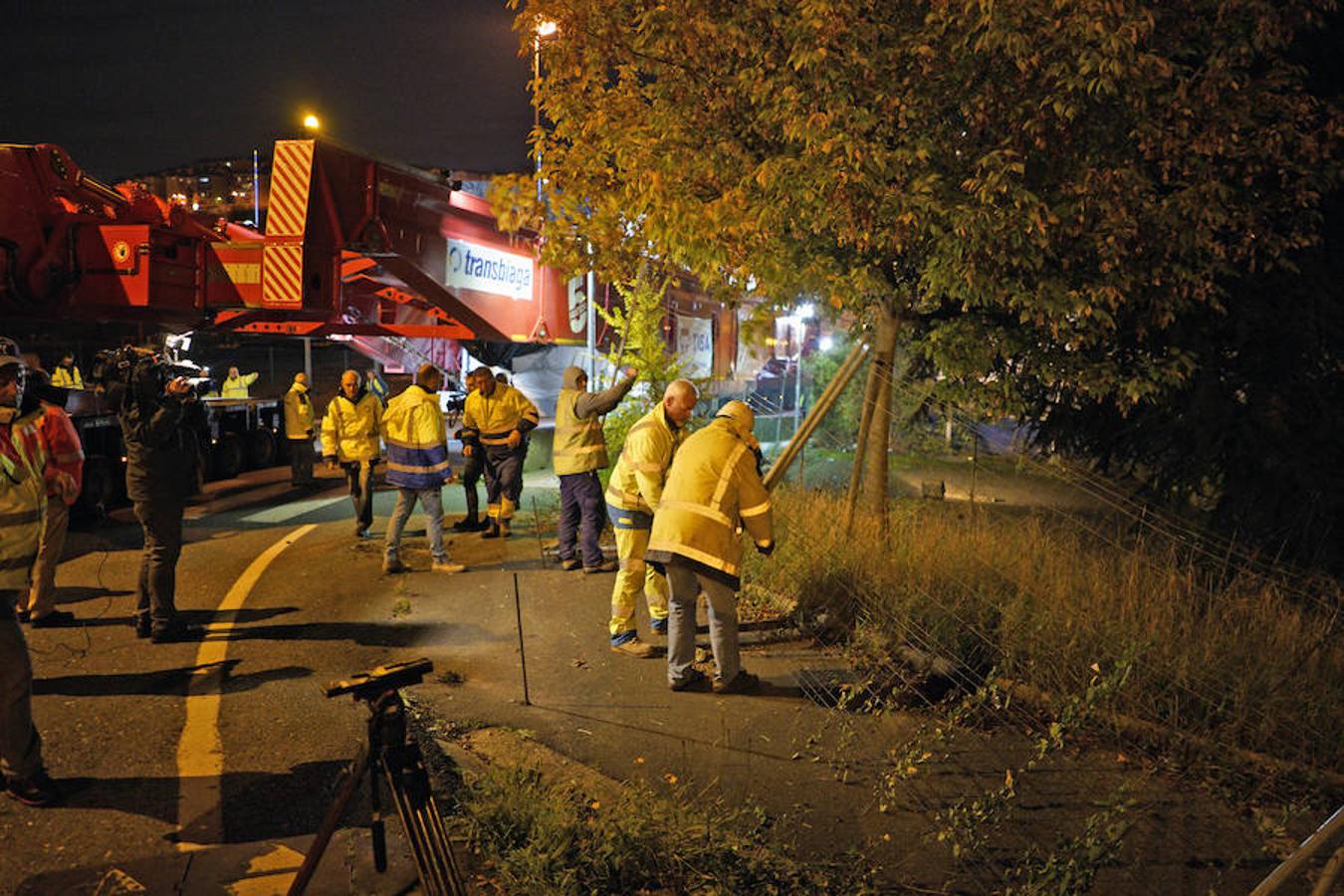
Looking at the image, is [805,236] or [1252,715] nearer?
[1252,715]

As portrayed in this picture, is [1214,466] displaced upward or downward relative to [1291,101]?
downward

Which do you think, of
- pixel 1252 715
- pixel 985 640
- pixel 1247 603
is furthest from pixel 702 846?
pixel 1247 603

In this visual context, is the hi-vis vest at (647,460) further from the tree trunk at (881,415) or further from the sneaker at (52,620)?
the sneaker at (52,620)

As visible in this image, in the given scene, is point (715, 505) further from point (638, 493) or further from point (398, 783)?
point (398, 783)

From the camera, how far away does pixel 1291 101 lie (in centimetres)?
561

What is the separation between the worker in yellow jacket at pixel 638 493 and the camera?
588 centimetres

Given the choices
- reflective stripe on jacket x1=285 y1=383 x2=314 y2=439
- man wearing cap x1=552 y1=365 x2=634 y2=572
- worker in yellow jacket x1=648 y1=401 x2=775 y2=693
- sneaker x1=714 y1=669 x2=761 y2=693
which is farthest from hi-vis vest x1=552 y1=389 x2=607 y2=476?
reflective stripe on jacket x1=285 y1=383 x2=314 y2=439

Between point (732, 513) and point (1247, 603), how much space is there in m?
3.37

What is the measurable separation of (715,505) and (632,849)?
216 centimetres

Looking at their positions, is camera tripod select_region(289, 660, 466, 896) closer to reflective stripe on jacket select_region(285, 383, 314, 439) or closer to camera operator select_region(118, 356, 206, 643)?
camera operator select_region(118, 356, 206, 643)

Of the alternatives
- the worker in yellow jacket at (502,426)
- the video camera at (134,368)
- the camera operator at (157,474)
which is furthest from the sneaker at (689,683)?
the worker in yellow jacket at (502,426)

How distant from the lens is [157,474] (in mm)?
5797

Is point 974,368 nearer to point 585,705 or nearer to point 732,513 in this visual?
point 732,513

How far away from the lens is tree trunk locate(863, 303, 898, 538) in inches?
292
